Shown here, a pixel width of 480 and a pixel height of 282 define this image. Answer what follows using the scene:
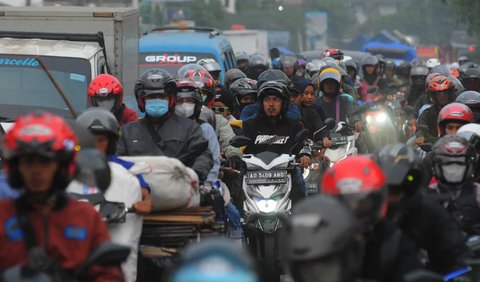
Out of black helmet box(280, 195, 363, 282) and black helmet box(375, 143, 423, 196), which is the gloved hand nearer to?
black helmet box(375, 143, 423, 196)

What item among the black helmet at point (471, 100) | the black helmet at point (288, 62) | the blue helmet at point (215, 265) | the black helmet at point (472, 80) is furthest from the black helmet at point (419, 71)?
the blue helmet at point (215, 265)

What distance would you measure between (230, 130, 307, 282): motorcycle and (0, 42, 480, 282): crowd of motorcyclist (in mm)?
139

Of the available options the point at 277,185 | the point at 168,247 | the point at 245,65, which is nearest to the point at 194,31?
the point at 245,65

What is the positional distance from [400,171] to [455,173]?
1542 millimetres

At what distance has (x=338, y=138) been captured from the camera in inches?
609

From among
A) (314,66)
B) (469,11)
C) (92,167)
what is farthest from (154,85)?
(469,11)

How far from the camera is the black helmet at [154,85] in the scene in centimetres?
1020

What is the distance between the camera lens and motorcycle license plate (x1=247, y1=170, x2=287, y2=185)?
1229cm

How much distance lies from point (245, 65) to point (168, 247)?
17.6 m

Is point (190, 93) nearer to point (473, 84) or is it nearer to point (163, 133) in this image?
point (163, 133)

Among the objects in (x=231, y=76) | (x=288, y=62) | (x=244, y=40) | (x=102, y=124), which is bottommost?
(x=244, y=40)

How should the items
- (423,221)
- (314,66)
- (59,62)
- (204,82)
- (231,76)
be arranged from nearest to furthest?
(423,221) → (204,82) → (59,62) → (231,76) → (314,66)

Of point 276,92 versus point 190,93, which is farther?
point 276,92

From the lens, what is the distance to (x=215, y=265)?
4.58 metres
